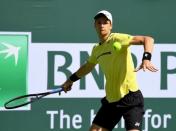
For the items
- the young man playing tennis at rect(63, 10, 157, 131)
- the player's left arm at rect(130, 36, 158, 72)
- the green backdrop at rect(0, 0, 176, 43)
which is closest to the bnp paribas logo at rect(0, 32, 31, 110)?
the green backdrop at rect(0, 0, 176, 43)

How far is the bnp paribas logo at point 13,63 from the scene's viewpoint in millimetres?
6340

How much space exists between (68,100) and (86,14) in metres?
0.92

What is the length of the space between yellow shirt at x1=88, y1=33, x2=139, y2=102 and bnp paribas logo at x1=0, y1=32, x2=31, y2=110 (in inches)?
56.6

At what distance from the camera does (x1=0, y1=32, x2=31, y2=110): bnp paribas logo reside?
20.8ft

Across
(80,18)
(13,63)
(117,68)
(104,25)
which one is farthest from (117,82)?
(13,63)

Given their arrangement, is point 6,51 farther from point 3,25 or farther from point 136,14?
point 136,14

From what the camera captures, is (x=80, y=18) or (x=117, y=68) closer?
(x=117, y=68)

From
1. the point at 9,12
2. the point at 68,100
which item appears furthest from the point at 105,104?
the point at 9,12

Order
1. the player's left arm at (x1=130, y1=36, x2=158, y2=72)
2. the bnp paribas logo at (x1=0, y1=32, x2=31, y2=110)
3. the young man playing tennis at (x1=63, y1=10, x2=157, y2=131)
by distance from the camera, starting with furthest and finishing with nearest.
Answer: the bnp paribas logo at (x1=0, y1=32, x2=31, y2=110) < the young man playing tennis at (x1=63, y1=10, x2=157, y2=131) < the player's left arm at (x1=130, y1=36, x2=158, y2=72)

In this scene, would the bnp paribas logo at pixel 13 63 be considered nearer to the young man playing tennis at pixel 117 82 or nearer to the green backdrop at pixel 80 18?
the green backdrop at pixel 80 18

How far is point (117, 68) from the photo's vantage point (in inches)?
199

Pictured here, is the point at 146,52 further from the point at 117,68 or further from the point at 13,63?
the point at 13,63

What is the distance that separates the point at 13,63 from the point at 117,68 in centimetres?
165

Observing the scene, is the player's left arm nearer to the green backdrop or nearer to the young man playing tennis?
the young man playing tennis
